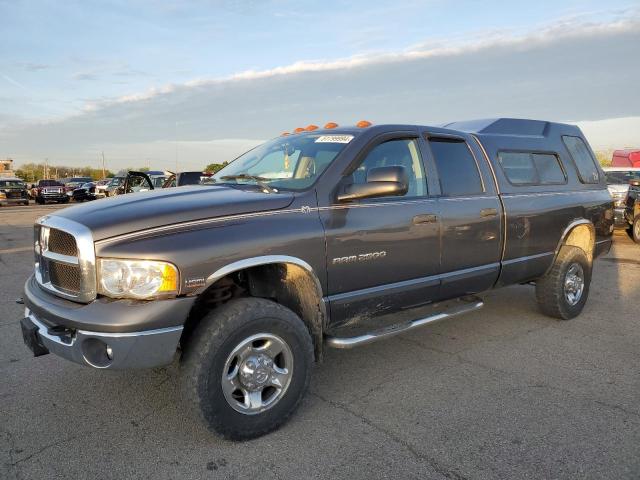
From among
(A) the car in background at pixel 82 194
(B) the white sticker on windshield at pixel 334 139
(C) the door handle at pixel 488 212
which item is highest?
(B) the white sticker on windshield at pixel 334 139

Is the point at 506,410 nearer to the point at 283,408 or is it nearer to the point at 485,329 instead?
the point at 283,408

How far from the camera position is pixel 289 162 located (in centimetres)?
389

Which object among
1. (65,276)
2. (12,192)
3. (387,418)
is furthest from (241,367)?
(12,192)

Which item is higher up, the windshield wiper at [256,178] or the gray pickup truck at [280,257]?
the windshield wiper at [256,178]

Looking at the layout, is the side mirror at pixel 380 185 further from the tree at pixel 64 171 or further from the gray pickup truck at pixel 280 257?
the tree at pixel 64 171

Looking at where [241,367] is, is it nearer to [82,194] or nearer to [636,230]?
[636,230]

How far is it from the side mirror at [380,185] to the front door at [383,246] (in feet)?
0.30

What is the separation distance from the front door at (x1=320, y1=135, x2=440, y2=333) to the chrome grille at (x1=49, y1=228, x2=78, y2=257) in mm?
1477

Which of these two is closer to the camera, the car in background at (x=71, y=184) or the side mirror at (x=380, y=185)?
the side mirror at (x=380, y=185)

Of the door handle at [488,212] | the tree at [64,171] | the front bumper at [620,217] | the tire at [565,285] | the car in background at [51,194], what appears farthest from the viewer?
the tree at [64,171]

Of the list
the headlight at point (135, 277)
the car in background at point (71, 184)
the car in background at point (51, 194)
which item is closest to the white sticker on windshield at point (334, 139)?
the headlight at point (135, 277)

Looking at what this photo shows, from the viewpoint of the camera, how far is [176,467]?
275cm

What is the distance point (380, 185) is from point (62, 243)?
1.96 m

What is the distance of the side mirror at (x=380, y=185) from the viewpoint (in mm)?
3318
